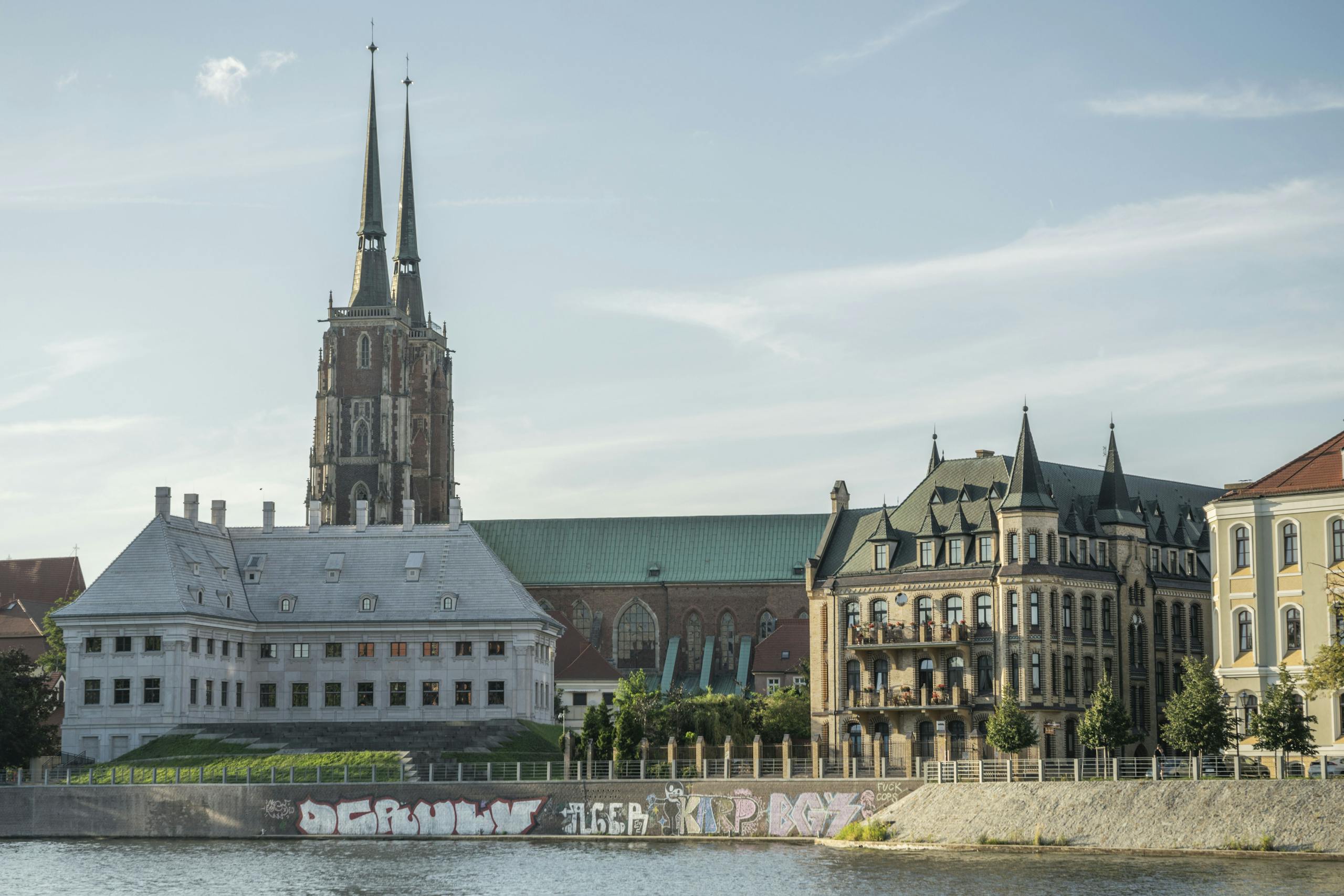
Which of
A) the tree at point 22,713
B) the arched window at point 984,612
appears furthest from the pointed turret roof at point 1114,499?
the tree at point 22,713

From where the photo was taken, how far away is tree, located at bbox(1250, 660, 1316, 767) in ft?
261

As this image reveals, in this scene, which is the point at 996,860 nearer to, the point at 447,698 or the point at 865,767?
the point at 865,767

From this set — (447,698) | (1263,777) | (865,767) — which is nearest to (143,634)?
(447,698)

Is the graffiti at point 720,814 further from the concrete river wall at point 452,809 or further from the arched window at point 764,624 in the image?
the arched window at point 764,624

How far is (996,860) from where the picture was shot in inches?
2931

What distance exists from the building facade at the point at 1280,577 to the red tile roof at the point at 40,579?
97083 mm

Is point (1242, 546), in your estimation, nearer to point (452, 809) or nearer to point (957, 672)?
point (957, 672)

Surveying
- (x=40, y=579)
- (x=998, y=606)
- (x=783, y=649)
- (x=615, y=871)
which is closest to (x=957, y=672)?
(x=998, y=606)

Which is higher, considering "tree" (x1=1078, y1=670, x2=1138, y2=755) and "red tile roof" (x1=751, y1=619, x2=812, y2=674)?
"red tile roof" (x1=751, y1=619, x2=812, y2=674)

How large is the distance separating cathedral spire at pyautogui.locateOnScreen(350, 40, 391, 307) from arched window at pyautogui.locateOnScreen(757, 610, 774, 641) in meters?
40.9

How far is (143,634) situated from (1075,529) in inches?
1990

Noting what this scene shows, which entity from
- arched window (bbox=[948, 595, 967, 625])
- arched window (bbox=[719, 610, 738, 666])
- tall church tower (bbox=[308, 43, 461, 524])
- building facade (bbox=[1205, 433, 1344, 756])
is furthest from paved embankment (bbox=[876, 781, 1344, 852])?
tall church tower (bbox=[308, 43, 461, 524])

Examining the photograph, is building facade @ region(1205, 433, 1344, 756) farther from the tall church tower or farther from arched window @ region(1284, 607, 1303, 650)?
the tall church tower

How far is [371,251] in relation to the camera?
166750 millimetres
